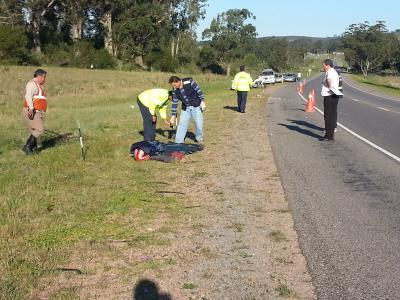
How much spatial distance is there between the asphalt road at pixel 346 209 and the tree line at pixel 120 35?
47926 millimetres

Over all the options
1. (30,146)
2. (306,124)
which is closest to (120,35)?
(306,124)

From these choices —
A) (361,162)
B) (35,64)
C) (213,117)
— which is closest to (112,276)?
(361,162)

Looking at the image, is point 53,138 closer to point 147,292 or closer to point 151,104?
point 151,104

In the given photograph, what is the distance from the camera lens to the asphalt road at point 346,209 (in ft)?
16.0

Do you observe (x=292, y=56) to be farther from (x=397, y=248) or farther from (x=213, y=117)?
(x=397, y=248)

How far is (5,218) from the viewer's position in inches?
259

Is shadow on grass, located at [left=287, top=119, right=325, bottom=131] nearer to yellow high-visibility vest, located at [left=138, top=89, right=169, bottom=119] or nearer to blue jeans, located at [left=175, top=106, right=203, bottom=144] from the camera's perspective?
blue jeans, located at [left=175, top=106, right=203, bottom=144]

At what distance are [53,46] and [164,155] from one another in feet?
191

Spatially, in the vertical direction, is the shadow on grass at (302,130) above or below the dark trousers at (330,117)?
below

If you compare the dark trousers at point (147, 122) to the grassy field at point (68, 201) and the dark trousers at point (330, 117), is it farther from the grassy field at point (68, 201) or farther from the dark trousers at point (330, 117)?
the dark trousers at point (330, 117)

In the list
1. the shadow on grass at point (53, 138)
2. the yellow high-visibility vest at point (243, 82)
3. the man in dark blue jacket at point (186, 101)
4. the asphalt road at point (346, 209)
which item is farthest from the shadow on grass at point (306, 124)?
the shadow on grass at point (53, 138)

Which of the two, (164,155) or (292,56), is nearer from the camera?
(164,155)

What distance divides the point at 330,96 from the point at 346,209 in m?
6.93

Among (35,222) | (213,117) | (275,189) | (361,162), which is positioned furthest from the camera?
(213,117)
